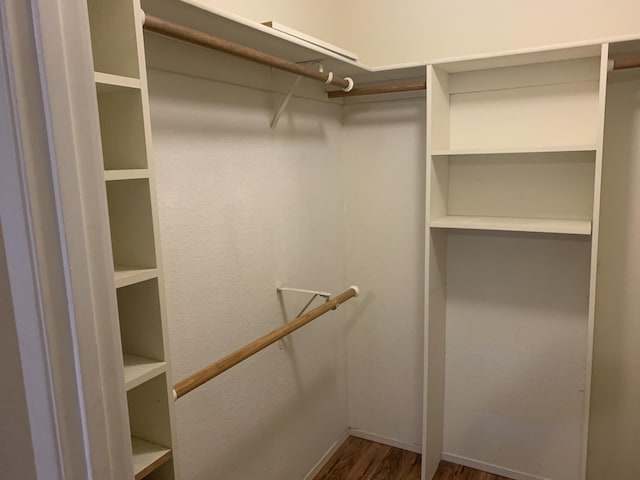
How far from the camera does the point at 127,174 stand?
1.00m

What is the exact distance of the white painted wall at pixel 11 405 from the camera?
66cm

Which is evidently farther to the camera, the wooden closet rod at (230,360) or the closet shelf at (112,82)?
the wooden closet rod at (230,360)

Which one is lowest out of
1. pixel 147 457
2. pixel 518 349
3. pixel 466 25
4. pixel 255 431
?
pixel 255 431

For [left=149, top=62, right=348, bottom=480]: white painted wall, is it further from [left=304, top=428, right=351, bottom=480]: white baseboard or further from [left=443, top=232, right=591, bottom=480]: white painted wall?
[left=443, top=232, right=591, bottom=480]: white painted wall

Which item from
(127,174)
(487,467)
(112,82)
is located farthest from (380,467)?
(112,82)

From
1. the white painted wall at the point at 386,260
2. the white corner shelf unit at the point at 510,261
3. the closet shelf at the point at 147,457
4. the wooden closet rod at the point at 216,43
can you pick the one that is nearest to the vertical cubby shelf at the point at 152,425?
the closet shelf at the point at 147,457

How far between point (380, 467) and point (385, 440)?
20 cm

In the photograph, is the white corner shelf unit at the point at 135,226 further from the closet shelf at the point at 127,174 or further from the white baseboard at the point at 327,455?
the white baseboard at the point at 327,455

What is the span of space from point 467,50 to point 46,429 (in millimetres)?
2162

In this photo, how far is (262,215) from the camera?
190cm

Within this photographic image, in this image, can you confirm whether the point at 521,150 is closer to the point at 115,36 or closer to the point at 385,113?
the point at 385,113

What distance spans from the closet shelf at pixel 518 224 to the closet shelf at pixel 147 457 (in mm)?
1375

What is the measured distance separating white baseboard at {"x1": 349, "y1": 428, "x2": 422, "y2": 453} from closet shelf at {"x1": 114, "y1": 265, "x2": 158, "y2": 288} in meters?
2.01

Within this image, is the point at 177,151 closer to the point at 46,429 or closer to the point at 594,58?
the point at 46,429
